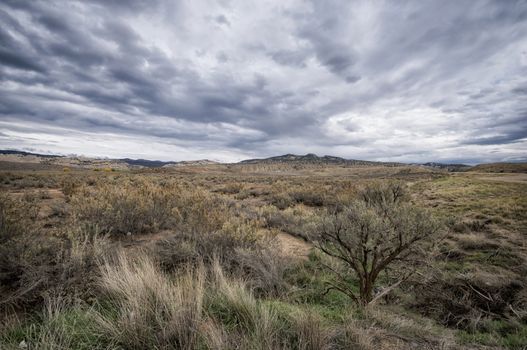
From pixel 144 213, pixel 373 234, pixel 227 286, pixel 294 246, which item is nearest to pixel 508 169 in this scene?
pixel 294 246

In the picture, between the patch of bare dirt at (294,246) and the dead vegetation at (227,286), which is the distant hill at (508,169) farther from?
the patch of bare dirt at (294,246)

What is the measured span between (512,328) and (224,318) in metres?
4.64

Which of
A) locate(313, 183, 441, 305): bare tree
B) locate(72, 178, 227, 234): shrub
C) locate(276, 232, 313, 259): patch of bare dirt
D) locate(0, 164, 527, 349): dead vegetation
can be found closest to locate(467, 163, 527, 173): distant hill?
locate(0, 164, 527, 349): dead vegetation

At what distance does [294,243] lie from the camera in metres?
8.59

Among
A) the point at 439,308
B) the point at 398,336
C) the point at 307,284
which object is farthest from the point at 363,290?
the point at 439,308

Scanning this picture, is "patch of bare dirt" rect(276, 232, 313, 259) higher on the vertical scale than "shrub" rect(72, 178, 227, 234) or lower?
lower

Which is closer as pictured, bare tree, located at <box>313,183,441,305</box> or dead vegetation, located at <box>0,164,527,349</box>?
dead vegetation, located at <box>0,164,527,349</box>

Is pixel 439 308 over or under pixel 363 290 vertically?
under

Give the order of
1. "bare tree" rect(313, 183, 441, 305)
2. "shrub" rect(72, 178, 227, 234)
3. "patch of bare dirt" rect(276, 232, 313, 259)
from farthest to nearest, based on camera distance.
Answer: "patch of bare dirt" rect(276, 232, 313, 259)
"shrub" rect(72, 178, 227, 234)
"bare tree" rect(313, 183, 441, 305)

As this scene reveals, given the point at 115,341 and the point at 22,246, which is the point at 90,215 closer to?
the point at 22,246

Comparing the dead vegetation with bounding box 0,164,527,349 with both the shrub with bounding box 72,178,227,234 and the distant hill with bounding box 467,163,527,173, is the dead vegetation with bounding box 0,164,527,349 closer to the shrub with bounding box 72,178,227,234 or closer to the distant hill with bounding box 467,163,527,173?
the shrub with bounding box 72,178,227,234

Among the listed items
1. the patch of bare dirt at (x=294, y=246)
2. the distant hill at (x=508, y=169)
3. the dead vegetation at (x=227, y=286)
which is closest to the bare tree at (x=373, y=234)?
the dead vegetation at (x=227, y=286)

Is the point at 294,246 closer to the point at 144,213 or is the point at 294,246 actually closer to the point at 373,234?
the point at 373,234

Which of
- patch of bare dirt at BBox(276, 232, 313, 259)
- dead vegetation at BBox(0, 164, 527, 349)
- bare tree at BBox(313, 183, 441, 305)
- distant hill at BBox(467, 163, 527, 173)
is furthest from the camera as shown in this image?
distant hill at BBox(467, 163, 527, 173)
